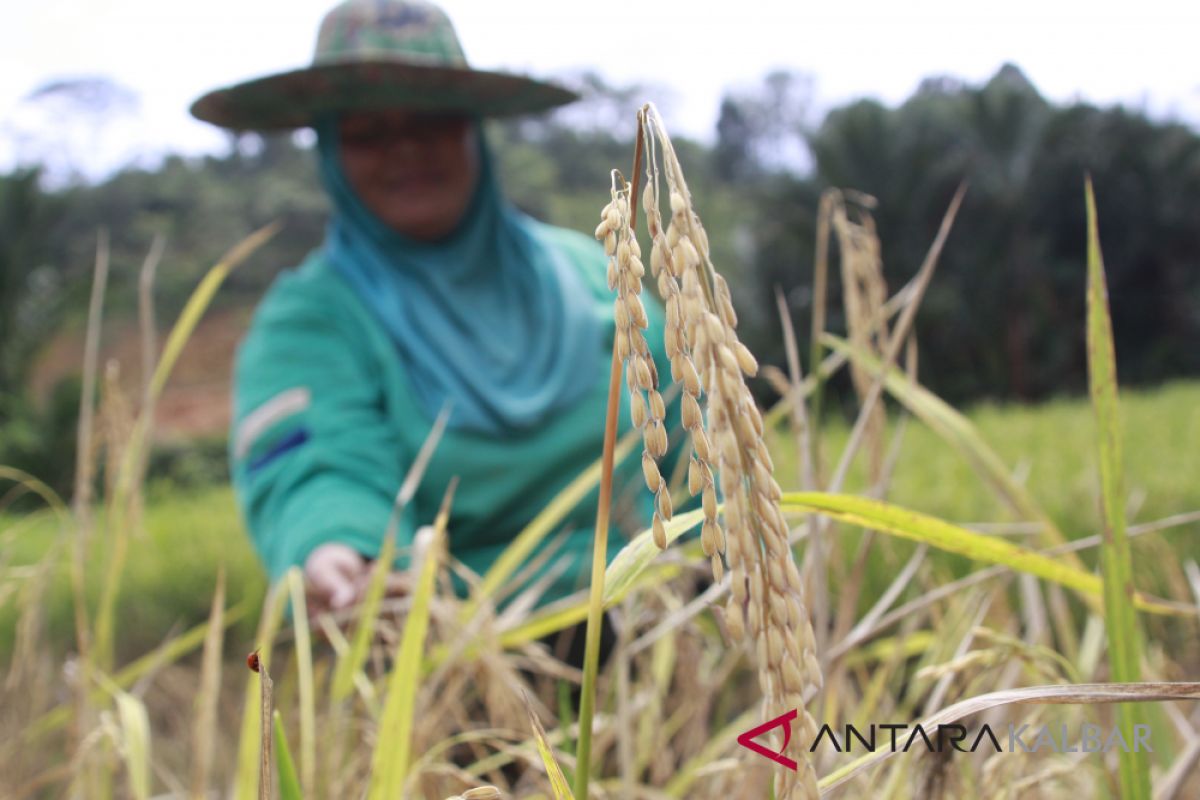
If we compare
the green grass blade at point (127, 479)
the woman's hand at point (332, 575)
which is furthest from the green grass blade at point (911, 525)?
the woman's hand at point (332, 575)

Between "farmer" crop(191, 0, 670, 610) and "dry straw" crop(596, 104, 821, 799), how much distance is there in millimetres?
938

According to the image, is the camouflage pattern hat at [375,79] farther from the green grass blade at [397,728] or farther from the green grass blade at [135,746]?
the green grass blade at [397,728]

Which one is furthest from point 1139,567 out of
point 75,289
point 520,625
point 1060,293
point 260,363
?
point 75,289

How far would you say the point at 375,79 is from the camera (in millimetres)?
1246

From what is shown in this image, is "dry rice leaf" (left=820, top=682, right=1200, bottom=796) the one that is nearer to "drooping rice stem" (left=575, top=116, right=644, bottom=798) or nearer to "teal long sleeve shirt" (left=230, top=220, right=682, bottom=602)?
"drooping rice stem" (left=575, top=116, right=644, bottom=798)

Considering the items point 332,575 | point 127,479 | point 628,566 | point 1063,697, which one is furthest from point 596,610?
point 332,575

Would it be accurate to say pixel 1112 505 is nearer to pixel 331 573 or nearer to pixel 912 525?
pixel 912 525

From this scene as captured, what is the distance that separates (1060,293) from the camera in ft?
21.7

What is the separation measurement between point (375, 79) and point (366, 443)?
45 centimetres

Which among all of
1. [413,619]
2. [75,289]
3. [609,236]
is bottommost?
[75,289]

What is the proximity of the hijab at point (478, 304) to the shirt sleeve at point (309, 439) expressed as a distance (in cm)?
7

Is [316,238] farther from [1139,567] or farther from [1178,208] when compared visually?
[1139,567]

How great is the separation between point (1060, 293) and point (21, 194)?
7.41 metres

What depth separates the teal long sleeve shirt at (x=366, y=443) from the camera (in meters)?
1.17
